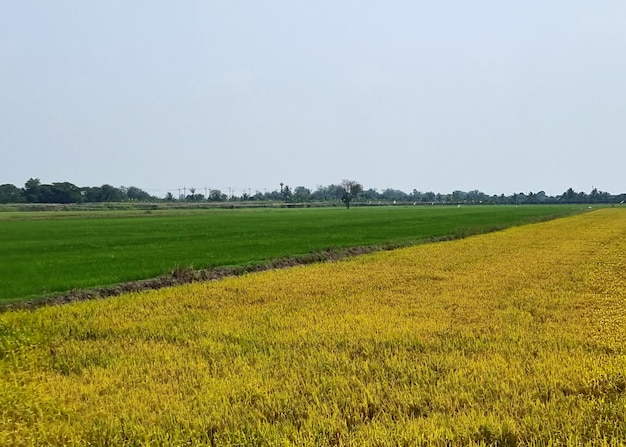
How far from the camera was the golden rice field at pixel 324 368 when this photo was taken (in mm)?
5023

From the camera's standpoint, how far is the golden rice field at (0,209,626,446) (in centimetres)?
502

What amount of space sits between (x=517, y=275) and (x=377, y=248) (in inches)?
483

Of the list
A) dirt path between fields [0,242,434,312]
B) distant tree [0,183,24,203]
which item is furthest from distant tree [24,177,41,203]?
dirt path between fields [0,242,434,312]

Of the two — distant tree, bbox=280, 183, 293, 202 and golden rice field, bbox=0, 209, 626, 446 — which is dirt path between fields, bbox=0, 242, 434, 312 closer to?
golden rice field, bbox=0, 209, 626, 446

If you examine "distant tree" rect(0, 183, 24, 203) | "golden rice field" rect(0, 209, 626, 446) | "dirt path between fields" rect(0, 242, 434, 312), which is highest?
"distant tree" rect(0, 183, 24, 203)

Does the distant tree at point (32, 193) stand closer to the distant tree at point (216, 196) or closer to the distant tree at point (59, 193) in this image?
the distant tree at point (59, 193)

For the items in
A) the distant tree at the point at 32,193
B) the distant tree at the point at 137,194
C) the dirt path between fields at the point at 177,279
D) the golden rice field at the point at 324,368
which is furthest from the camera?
the distant tree at the point at 137,194

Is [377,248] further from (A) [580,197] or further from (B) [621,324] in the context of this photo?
(A) [580,197]

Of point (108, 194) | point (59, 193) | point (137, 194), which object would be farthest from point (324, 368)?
point (137, 194)

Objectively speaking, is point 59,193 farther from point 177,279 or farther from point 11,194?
point 177,279

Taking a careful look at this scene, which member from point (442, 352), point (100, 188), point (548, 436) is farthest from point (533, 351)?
point (100, 188)

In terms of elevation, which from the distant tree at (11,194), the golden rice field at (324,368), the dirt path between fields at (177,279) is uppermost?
the distant tree at (11,194)

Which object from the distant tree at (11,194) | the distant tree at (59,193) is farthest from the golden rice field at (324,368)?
the distant tree at (11,194)

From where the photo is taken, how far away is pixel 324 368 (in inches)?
270
